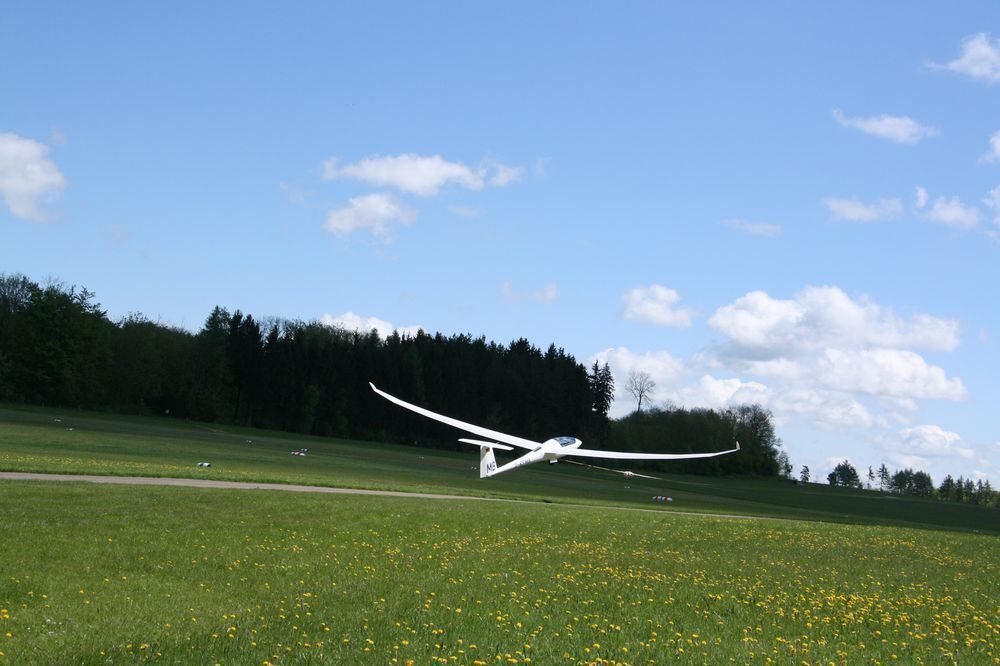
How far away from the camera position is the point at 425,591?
14586 mm

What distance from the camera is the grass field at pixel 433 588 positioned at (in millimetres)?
11188

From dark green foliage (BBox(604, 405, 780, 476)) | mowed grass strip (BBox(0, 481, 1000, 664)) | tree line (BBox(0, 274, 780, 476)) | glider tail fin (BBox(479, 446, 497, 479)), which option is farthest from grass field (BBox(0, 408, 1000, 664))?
dark green foliage (BBox(604, 405, 780, 476))

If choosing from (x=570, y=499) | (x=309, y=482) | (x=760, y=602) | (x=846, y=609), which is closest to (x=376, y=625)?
(x=760, y=602)

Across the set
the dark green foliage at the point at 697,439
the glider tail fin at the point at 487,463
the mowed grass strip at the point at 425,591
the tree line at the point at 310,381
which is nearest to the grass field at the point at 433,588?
the mowed grass strip at the point at 425,591

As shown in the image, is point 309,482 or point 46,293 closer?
point 309,482

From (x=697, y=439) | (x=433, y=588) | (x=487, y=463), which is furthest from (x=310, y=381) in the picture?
(x=433, y=588)

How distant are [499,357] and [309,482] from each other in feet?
390

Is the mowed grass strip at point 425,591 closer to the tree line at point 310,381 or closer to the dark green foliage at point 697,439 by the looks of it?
the tree line at point 310,381

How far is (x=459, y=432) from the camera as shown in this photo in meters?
139

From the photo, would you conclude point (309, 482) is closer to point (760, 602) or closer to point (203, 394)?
point (760, 602)

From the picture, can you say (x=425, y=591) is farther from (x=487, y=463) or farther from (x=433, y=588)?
(x=487, y=463)

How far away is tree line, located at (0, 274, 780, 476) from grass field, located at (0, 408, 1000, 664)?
90.1m

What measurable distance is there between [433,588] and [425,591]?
355mm

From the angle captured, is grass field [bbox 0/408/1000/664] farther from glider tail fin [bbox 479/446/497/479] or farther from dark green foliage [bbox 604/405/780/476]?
dark green foliage [bbox 604/405/780/476]
